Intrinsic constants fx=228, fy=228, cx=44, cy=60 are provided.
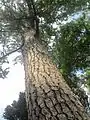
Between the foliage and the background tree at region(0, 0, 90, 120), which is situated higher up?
the foliage

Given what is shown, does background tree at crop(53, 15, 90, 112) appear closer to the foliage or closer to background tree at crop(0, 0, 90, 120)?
background tree at crop(0, 0, 90, 120)

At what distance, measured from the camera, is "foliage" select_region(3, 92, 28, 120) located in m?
20.3

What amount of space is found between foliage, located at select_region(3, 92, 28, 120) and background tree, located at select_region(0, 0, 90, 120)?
9498 mm

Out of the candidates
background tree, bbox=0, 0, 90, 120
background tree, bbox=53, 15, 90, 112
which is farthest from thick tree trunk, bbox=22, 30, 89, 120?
background tree, bbox=53, 15, 90, 112

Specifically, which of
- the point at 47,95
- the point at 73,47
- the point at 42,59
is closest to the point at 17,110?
the point at 73,47

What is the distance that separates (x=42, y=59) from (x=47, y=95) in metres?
1.96

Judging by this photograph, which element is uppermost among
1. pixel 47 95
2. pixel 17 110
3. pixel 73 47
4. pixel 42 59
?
pixel 17 110

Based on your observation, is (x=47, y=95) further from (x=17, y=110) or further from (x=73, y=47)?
(x=17, y=110)

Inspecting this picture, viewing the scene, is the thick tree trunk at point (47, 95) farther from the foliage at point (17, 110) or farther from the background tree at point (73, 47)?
the foliage at point (17, 110)

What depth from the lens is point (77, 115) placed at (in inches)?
144

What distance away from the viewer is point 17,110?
21.0 meters

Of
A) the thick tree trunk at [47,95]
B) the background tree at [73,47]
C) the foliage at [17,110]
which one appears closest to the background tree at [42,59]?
the thick tree trunk at [47,95]

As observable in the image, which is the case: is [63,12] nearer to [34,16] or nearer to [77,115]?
[34,16]

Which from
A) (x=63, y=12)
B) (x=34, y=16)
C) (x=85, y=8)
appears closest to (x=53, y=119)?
(x=34, y=16)
